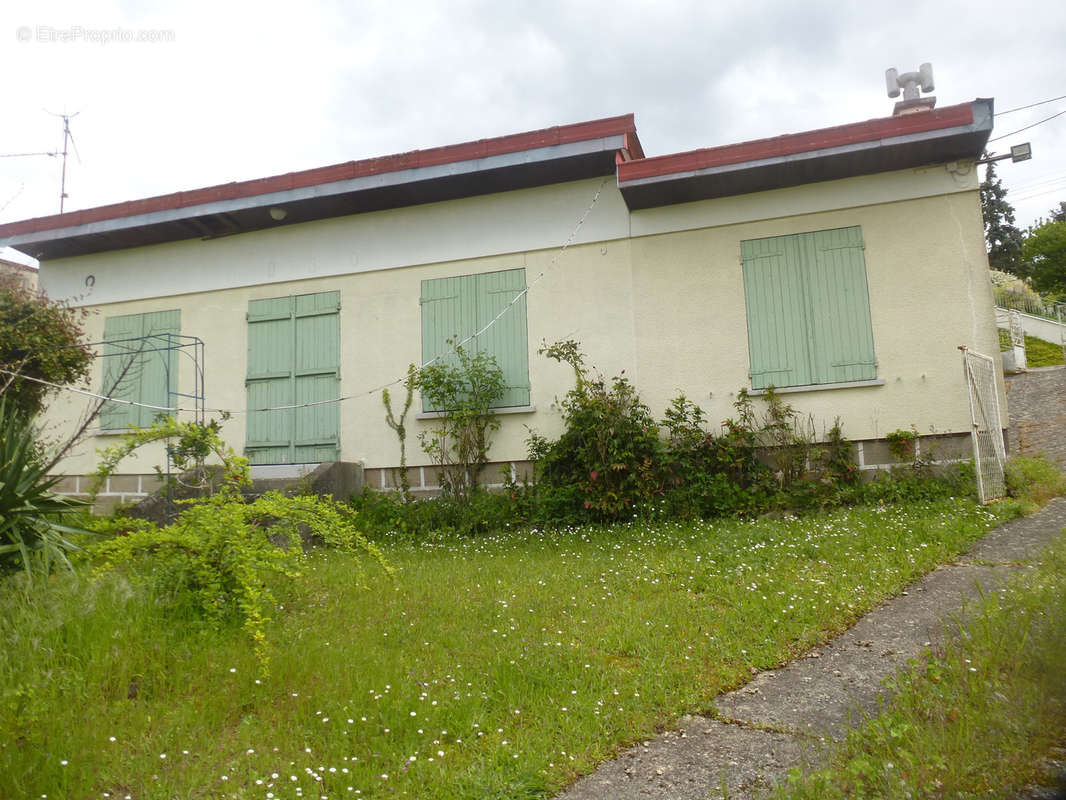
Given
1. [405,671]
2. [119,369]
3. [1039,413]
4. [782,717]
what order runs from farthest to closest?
[1039,413] → [119,369] → [405,671] → [782,717]

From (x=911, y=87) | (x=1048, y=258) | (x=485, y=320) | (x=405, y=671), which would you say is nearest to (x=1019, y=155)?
(x=911, y=87)

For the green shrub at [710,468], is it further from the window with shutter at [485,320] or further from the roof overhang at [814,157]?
the roof overhang at [814,157]

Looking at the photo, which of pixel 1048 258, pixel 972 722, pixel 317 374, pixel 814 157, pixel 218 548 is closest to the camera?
pixel 972 722

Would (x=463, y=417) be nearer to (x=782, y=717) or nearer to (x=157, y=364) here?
(x=157, y=364)

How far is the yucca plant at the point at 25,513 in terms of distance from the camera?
4.76 m

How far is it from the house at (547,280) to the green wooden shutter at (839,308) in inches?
0.9

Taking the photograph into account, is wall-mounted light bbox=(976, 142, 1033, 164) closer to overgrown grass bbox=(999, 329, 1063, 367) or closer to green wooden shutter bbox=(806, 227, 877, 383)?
green wooden shutter bbox=(806, 227, 877, 383)

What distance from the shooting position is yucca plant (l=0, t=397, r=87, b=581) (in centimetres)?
476

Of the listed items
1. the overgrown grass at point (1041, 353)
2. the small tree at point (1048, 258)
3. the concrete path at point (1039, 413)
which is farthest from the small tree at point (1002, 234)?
the concrete path at point (1039, 413)

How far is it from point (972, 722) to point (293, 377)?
8680 millimetres

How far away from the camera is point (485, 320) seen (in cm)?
930

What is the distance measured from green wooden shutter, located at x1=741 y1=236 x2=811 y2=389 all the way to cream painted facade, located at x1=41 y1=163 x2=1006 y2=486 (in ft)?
0.45

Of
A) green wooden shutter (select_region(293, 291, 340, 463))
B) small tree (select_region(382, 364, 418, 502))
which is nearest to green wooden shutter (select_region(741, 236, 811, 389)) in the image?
small tree (select_region(382, 364, 418, 502))

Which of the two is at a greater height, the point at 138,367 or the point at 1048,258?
the point at 1048,258
